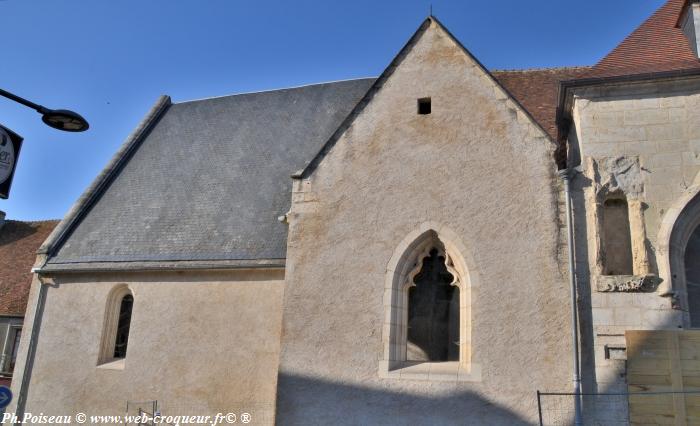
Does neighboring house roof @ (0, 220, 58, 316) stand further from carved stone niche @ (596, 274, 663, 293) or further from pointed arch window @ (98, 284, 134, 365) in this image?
carved stone niche @ (596, 274, 663, 293)

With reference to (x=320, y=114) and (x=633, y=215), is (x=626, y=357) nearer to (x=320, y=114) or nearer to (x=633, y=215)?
(x=633, y=215)

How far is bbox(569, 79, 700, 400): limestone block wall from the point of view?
7.10 m

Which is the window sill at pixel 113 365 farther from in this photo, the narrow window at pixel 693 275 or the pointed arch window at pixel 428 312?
the narrow window at pixel 693 275

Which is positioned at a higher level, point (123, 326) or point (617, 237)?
point (617, 237)

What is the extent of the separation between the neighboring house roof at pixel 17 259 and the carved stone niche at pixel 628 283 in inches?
628

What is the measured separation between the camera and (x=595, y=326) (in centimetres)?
723

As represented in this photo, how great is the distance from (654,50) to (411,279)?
4.60 m

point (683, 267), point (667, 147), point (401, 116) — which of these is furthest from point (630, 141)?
point (401, 116)

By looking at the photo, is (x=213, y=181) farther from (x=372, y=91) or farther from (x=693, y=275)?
(x=693, y=275)

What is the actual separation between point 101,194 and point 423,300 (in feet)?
25.9

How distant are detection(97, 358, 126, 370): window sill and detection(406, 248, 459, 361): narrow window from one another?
208 inches

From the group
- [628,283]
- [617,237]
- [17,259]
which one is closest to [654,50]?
[617,237]

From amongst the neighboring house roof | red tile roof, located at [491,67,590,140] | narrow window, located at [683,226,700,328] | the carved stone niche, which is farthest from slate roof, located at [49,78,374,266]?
the neighboring house roof

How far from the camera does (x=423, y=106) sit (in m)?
9.12
